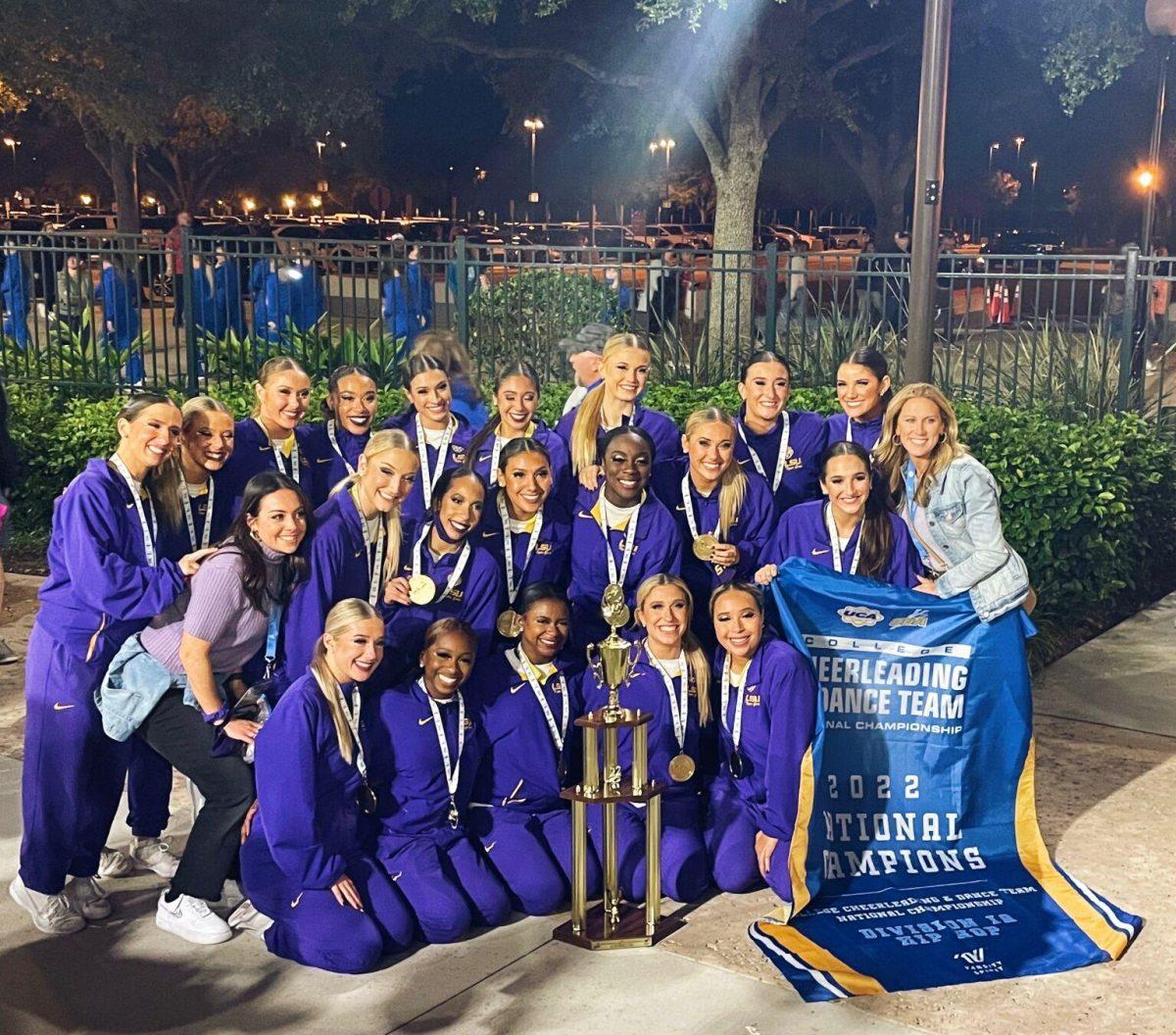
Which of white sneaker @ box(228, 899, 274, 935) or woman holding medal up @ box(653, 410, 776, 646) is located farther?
woman holding medal up @ box(653, 410, 776, 646)

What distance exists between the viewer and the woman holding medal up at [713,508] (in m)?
6.42

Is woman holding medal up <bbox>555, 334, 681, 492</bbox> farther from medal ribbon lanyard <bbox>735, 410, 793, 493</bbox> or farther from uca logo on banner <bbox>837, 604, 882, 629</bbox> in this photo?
uca logo on banner <bbox>837, 604, 882, 629</bbox>

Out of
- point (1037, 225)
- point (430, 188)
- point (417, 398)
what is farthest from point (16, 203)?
point (417, 398)

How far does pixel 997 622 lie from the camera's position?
19.9 ft

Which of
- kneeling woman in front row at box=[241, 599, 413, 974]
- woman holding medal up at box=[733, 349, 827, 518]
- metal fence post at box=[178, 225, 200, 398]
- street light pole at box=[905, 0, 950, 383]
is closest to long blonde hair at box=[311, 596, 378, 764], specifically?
kneeling woman in front row at box=[241, 599, 413, 974]

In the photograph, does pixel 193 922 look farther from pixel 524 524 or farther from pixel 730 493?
pixel 730 493

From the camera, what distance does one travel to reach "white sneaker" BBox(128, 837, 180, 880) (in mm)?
6090

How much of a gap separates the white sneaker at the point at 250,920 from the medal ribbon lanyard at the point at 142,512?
3.97 feet

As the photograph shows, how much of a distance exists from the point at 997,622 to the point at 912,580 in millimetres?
379

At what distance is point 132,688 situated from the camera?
5.52m

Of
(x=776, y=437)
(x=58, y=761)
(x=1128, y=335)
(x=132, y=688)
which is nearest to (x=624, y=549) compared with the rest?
(x=776, y=437)

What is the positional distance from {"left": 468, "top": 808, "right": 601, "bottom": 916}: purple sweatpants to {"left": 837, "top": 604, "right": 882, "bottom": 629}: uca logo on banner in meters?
1.23

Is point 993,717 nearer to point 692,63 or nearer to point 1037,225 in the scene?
point 692,63

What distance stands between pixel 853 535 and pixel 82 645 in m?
2.80
